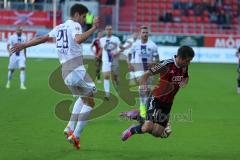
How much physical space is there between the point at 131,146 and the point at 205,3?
116 feet

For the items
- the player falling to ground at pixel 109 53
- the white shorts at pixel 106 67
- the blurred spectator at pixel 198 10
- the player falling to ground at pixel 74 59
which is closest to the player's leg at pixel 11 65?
the player falling to ground at pixel 109 53

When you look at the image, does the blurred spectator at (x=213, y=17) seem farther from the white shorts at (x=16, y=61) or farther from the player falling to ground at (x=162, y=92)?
the player falling to ground at (x=162, y=92)

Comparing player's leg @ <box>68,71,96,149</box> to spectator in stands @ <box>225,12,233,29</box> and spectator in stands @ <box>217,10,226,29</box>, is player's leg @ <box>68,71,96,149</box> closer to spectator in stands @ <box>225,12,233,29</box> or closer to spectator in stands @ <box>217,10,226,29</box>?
spectator in stands @ <box>217,10,226,29</box>

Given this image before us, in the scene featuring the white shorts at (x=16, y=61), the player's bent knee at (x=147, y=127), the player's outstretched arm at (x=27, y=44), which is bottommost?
the white shorts at (x=16, y=61)

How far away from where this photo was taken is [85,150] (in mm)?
9719

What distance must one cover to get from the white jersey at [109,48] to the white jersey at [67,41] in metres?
8.76

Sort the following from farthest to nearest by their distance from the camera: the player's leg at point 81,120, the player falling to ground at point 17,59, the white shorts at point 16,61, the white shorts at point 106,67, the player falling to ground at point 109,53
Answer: the white shorts at point 16,61 → the player falling to ground at point 17,59 → the player falling to ground at point 109,53 → the white shorts at point 106,67 → the player's leg at point 81,120

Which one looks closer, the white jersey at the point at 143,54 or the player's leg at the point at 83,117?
the player's leg at the point at 83,117

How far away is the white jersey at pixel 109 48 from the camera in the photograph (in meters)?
18.7

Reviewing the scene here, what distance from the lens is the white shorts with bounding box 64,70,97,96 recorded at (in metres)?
9.95

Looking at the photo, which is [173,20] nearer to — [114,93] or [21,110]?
[114,93]

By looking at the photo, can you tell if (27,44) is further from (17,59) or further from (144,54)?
→ (17,59)

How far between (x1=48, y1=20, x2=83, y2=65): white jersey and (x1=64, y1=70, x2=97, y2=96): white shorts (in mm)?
335

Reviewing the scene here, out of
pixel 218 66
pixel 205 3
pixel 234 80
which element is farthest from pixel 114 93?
pixel 205 3
